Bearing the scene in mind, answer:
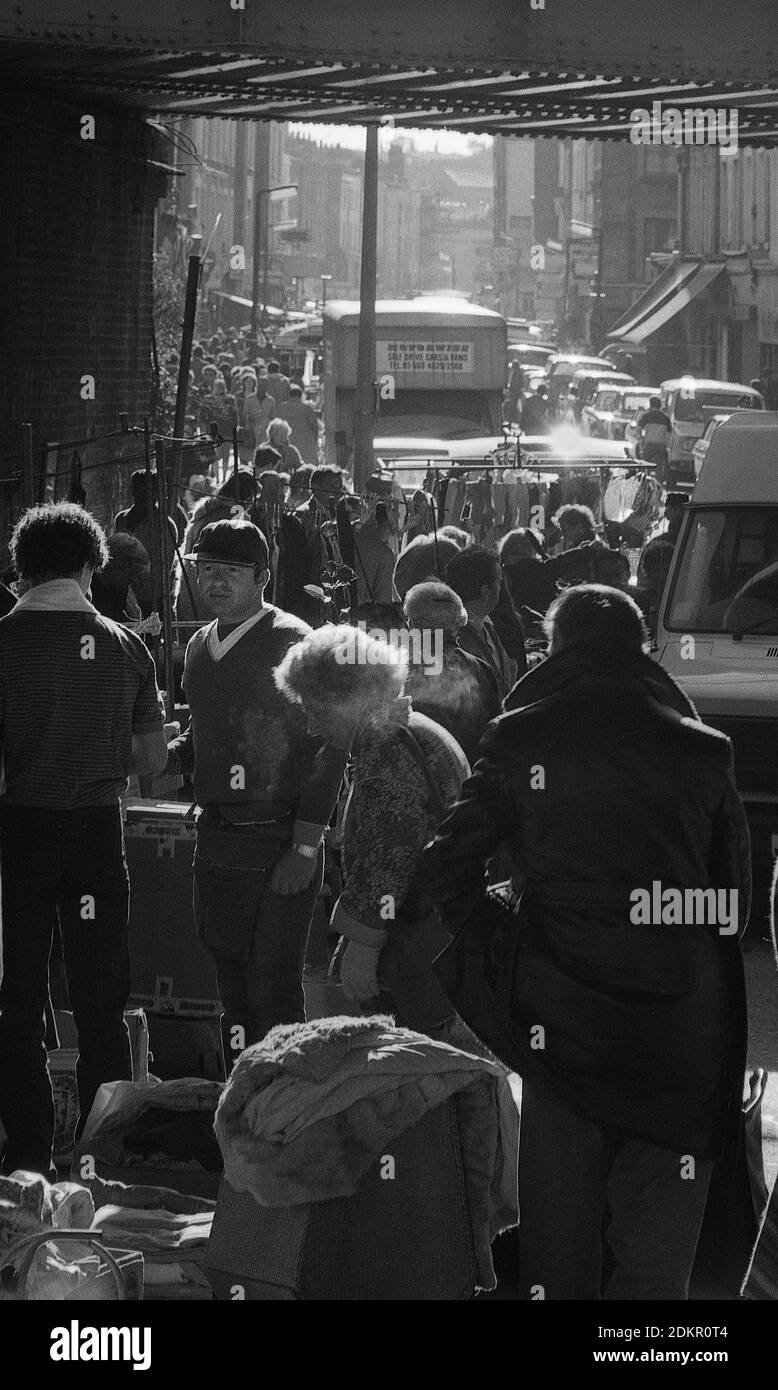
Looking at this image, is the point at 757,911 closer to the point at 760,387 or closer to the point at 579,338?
the point at 760,387

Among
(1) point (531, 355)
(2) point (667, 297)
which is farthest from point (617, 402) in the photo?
(1) point (531, 355)

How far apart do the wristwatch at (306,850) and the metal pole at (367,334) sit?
47.0 feet

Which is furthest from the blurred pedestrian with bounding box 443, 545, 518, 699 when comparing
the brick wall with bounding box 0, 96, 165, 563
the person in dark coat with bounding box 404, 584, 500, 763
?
the brick wall with bounding box 0, 96, 165, 563

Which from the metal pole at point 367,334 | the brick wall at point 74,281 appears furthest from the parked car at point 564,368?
the brick wall at point 74,281

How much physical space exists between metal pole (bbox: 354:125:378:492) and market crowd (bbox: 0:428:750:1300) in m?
12.7

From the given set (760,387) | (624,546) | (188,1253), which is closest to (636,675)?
(188,1253)

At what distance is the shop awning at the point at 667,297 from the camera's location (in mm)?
62775

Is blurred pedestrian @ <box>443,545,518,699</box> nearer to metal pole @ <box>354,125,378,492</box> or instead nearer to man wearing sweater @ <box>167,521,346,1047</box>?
man wearing sweater @ <box>167,521,346,1047</box>

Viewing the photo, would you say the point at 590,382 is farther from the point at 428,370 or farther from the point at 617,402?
the point at 428,370

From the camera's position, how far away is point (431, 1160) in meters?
4.43

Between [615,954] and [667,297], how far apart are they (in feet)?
208

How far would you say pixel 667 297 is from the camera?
6538 centimetres

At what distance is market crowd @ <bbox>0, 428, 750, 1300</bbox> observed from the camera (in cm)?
418

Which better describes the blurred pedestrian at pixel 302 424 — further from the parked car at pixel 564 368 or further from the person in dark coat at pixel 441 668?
the parked car at pixel 564 368
